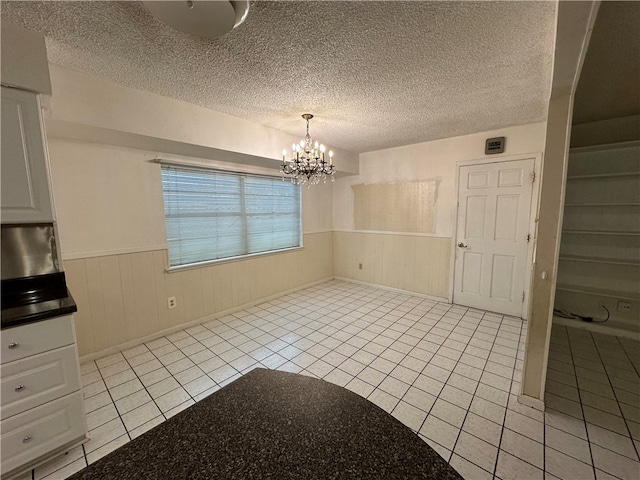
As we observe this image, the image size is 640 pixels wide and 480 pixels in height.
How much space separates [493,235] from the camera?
11.3 feet

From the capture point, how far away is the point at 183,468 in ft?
1.99

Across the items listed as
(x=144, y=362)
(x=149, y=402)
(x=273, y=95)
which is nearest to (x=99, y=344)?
(x=144, y=362)

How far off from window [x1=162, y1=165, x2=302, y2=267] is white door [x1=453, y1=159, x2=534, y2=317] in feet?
8.37

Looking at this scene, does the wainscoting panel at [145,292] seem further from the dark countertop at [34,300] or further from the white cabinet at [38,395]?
the white cabinet at [38,395]

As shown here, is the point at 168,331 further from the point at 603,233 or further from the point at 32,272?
the point at 603,233

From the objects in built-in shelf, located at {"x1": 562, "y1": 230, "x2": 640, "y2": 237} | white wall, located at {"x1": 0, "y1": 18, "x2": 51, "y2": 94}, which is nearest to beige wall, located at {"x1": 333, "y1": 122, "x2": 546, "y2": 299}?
built-in shelf, located at {"x1": 562, "y1": 230, "x2": 640, "y2": 237}

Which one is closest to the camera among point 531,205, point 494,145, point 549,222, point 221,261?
point 549,222

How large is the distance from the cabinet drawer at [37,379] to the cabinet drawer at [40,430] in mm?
45

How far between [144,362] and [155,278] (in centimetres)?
83

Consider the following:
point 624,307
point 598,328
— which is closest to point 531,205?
point 624,307

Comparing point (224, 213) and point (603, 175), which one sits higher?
point (603, 175)

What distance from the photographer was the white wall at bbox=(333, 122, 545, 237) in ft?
10.4

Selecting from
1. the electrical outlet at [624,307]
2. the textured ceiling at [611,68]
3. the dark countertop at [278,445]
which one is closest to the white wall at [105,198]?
the dark countertop at [278,445]

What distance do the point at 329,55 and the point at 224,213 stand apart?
7.70ft
